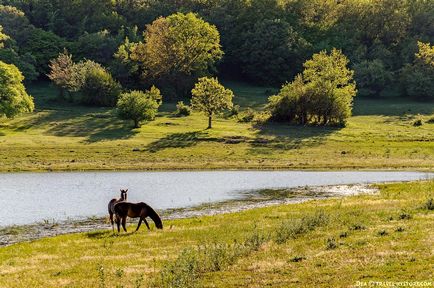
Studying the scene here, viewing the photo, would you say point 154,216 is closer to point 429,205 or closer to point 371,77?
point 429,205

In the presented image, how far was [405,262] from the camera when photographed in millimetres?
22156

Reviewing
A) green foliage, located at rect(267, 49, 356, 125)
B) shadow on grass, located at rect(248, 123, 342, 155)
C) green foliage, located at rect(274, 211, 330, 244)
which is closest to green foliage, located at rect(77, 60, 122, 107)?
green foliage, located at rect(267, 49, 356, 125)

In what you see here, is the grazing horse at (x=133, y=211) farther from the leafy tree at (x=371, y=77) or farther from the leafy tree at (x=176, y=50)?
the leafy tree at (x=371, y=77)

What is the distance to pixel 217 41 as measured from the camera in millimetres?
144875

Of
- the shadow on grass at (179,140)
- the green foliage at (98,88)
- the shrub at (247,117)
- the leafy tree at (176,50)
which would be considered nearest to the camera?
the shadow on grass at (179,140)

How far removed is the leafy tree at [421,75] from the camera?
137 m

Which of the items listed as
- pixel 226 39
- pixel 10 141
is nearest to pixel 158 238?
pixel 10 141

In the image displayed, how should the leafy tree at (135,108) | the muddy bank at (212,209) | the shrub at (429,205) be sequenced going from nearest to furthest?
the shrub at (429,205) → the muddy bank at (212,209) → the leafy tree at (135,108)

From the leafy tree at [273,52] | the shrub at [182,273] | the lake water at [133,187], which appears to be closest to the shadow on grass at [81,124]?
the lake water at [133,187]

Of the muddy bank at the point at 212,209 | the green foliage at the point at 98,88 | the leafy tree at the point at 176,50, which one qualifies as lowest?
the muddy bank at the point at 212,209

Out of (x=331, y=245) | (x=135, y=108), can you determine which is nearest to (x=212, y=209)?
(x=331, y=245)

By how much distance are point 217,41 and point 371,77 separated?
131 ft

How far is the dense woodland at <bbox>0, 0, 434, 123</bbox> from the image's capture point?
138875 mm

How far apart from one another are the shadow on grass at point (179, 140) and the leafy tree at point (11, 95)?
97.6 ft
